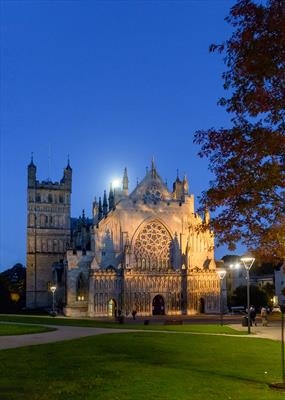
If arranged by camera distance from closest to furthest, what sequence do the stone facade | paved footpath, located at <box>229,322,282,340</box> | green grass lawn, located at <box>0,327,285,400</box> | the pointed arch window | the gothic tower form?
1. green grass lawn, located at <box>0,327,285,400</box>
2. paved footpath, located at <box>229,322,282,340</box>
3. the stone facade
4. the pointed arch window
5. the gothic tower

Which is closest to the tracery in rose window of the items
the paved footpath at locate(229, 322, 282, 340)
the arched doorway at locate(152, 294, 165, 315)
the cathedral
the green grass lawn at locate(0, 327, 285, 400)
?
the cathedral

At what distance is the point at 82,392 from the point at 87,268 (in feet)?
190

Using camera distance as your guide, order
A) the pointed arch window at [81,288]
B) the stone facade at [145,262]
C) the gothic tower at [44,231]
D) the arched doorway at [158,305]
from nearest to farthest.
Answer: the stone facade at [145,262] → the pointed arch window at [81,288] → the arched doorway at [158,305] → the gothic tower at [44,231]

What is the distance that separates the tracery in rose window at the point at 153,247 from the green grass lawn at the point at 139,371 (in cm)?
4768

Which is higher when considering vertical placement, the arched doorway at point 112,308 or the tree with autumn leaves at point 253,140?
the tree with autumn leaves at point 253,140

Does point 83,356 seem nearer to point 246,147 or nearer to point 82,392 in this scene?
point 82,392

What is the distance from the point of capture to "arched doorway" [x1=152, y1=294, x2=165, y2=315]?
235 feet

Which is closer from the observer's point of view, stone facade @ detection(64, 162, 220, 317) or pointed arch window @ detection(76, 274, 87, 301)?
stone facade @ detection(64, 162, 220, 317)

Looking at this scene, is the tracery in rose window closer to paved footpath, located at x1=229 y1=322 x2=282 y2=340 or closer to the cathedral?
the cathedral

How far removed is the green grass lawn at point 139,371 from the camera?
Result: 12656 millimetres

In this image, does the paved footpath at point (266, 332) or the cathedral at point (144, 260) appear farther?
the cathedral at point (144, 260)

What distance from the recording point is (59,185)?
3839 inches

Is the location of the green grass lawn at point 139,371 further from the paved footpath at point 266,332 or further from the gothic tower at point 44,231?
the gothic tower at point 44,231

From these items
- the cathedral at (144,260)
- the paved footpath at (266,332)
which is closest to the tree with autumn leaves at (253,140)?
the paved footpath at (266,332)
